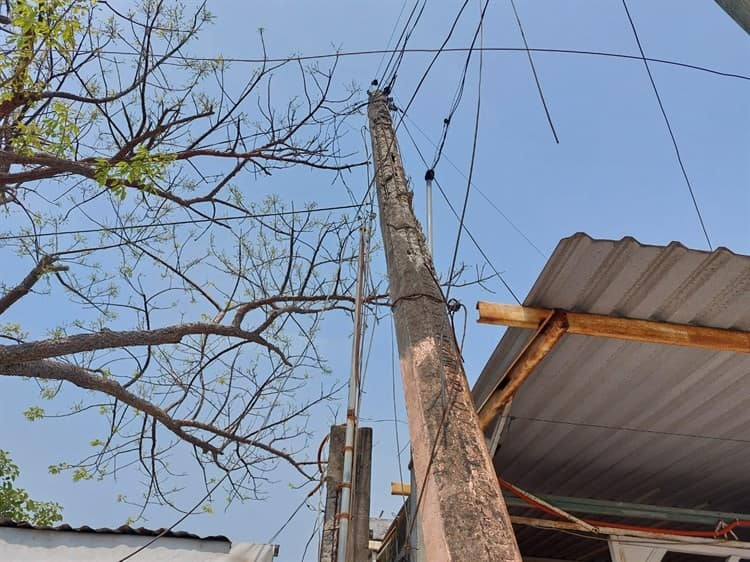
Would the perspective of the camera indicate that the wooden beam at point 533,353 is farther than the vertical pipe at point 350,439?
Yes

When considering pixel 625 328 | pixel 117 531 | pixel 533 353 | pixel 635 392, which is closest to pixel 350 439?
pixel 533 353

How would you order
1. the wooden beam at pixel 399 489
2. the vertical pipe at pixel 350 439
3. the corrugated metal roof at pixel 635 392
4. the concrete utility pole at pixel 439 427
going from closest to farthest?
the concrete utility pole at pixel 439 427
the vertical pipe at pixel 350 439
the corrugated metal roof at pixel 635 392
the wooden beam at pixel 399 489

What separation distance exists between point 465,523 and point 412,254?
1490 millimetres

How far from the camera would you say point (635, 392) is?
11.2ft

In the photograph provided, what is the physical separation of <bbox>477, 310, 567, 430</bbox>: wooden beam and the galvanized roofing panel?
0.36ft

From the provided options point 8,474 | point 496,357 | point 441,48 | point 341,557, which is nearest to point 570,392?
point 496,357

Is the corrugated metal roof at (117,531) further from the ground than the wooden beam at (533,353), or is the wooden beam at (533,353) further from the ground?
the wooden beam at (533,353)

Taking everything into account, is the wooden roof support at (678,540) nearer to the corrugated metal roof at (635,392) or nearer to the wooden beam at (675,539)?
the wooden beam at (675,539)

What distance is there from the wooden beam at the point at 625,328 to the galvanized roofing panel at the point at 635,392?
6cm

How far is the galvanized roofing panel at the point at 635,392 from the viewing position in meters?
2.60

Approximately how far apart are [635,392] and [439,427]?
2248mm

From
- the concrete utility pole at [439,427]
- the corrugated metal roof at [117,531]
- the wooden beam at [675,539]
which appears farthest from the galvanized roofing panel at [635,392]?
the corrugated metal roof at [117,531]

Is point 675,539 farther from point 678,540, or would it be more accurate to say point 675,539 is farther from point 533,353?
point 533,353

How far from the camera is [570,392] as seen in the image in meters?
3.45
